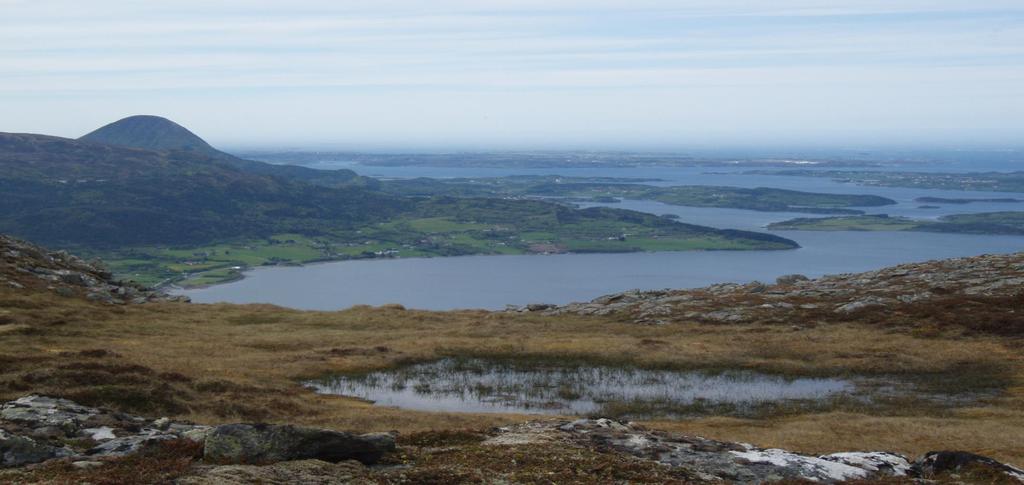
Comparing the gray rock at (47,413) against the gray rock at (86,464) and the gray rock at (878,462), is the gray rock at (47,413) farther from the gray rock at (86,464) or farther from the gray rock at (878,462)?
the gray rock at (878,462)

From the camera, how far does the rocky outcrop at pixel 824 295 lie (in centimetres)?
6900

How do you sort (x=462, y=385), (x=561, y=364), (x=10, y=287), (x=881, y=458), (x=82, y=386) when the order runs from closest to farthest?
(x=881, y=458)
(x=82, y=386)
(x=462, y=385)
(x=561, y=364)
(x=10, y=287)

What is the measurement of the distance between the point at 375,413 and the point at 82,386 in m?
12.5

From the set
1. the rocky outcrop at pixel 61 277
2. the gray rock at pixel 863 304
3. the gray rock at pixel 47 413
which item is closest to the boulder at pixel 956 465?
the gray rock at pixel 47 413

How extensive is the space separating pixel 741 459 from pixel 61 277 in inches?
2491

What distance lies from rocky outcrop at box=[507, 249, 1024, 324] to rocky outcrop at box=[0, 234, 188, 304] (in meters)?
34.8

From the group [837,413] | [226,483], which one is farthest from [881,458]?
[226,483]

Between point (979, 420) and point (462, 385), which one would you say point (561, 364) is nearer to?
point (462, 385)

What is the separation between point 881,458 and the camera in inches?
1021

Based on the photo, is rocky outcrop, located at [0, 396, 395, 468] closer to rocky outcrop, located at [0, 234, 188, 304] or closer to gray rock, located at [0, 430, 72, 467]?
gray rock, located at [0, 430, 72, 467]

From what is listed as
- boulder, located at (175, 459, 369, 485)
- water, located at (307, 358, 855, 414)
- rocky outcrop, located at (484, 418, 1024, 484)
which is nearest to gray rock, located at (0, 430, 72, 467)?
boulder, located at (175, 459, 369, 485)

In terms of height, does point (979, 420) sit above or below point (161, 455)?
below

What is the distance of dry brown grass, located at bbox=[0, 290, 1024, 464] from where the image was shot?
3584 centimetres

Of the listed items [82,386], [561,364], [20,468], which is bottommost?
[561,364]
